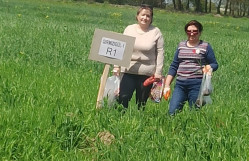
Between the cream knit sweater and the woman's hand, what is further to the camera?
the cream knit sweater

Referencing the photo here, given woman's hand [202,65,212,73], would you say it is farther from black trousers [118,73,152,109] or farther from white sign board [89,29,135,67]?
white sign board [89,29,135,67]

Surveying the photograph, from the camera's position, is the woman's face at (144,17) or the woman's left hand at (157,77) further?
the woman's left hand at (157,77)

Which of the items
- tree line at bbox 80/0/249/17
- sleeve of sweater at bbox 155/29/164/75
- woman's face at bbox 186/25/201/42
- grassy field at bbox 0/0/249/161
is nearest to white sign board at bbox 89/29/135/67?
sleeve of sweater at bbox 155/29/164/75

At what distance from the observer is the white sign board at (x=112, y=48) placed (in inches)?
218

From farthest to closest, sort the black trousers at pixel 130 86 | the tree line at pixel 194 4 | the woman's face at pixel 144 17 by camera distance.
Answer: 1. the tree line at pixel 194 4
2. the black trousers at pixel 130 86
3. the woman's face at pixel 144 17

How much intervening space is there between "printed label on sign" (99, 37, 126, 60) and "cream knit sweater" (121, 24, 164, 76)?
0.85 feet

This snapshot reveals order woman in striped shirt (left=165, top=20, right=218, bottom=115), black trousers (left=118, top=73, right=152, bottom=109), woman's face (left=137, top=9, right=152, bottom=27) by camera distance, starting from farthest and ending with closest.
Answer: black trousers (left=118, top=73, right=152, bottom=109) → woman in striped shirt (left=165, top=20, right=218, bottom=115) → woman's face (left=137, top=9, right=152, bottom=27)

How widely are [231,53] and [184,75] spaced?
8117mm

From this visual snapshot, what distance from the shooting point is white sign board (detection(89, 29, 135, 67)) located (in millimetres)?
5547

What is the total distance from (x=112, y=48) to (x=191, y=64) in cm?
101

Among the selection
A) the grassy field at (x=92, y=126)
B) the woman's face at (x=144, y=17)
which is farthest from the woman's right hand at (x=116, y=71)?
the woman's face at (x=144, y=17)

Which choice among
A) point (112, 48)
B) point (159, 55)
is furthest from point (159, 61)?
point (112, 48)

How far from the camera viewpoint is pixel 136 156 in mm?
4051

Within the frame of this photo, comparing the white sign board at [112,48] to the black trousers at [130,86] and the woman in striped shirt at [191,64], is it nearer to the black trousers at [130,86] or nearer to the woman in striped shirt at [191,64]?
the black trousers at [130,86]
